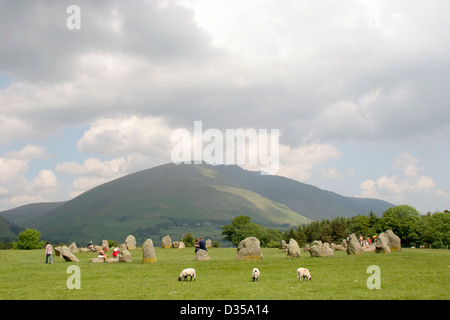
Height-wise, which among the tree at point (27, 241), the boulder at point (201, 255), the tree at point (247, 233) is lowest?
the tree at point (247, 233)

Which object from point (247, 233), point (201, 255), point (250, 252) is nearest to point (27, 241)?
point (201, 255)

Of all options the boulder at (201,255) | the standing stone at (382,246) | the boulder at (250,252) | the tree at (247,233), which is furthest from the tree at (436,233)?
the boulder at (201,255)

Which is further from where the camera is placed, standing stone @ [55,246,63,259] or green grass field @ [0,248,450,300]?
standing stone @ [55,246,63,259]

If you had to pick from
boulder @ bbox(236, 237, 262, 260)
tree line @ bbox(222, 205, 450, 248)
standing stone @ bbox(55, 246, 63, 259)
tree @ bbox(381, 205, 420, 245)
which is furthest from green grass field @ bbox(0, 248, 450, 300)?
tree line @ bbox(222, 205, 450, 248)

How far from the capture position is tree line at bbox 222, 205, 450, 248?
74000mm

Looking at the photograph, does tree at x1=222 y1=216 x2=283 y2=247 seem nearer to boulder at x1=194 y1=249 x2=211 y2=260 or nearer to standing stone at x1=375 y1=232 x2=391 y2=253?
standing stone at x1=375 y1=232 x2=391 y2=253

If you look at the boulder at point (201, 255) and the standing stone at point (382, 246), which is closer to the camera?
the boulder at point (201, 255)

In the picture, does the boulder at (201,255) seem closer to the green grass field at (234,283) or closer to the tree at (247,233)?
the green grass field at (234,283)

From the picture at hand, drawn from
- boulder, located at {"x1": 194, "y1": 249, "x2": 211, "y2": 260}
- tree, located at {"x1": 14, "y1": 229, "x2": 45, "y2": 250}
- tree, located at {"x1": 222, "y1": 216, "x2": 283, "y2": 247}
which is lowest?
tree, located at {"x1": 222, "y1": 216, "x2": 283, "y2": 247}

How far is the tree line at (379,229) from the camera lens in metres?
74.0

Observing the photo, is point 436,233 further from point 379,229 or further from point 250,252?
point 250,252

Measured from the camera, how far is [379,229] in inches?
3083
